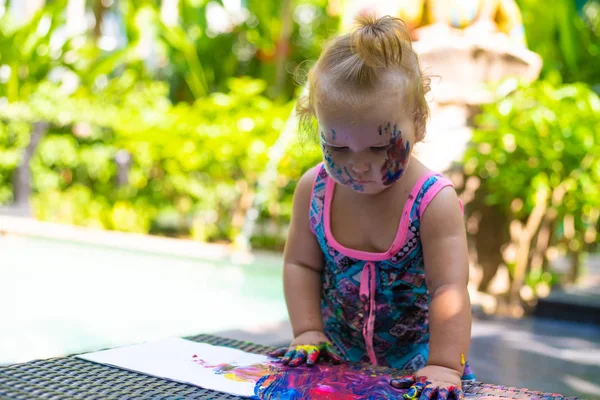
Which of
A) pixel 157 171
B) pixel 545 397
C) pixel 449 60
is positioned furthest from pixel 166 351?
pixel 157 171

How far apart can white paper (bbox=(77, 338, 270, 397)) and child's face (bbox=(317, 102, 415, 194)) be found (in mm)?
408

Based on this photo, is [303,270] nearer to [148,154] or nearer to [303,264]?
[303,264]

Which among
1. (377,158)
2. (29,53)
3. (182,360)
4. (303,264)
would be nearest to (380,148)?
(377,158)

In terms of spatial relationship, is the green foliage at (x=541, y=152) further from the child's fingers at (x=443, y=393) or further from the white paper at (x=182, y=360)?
the child's fingers at (x=443, y=393)

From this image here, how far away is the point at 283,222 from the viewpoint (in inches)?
366

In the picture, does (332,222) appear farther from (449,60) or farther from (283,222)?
(283,222)

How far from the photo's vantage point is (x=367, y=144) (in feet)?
4.14

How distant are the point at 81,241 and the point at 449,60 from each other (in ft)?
18.1

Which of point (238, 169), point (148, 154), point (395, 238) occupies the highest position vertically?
point (148, 154)

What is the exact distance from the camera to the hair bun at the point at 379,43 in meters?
1.25

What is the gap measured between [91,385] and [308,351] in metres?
0.42

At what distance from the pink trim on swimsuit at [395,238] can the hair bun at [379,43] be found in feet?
0.81

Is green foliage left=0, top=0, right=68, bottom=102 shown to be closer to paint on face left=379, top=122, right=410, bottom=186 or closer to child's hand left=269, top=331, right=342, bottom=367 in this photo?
child's hand left=269, top=331, right=342, bottom=367

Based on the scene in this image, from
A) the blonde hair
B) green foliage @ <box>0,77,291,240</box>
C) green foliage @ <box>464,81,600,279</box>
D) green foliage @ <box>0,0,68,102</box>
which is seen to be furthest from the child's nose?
green foliage @ <box>0,0,68,102</box>
